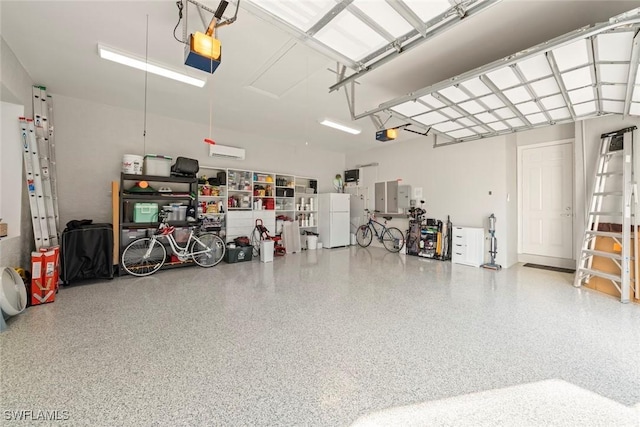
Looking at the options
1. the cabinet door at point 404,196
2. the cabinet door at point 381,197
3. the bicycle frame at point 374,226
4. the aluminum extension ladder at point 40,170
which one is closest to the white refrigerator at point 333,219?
the bicycle frame at point 374,226

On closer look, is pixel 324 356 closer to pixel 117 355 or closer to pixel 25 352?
pixel 117 355

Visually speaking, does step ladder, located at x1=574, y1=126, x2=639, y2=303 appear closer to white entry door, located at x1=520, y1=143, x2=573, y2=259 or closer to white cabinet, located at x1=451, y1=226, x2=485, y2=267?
white entry door, located at x1=520, y1=143, x2=573, y2=259

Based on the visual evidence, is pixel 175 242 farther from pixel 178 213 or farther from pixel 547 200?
pixel 547 200

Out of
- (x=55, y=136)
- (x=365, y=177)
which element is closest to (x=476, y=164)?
(x=365, y=177)

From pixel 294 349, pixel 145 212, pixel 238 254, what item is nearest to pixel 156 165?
pixel 145 212

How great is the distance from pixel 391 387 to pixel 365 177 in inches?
274

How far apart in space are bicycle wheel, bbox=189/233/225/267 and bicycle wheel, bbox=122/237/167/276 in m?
0.56

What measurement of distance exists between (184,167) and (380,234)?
549 centimetres

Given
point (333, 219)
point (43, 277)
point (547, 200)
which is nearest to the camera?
point (43, 277)

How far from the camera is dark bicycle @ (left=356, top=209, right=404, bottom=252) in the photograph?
714cm

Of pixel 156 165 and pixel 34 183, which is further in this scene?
pixel 156 165

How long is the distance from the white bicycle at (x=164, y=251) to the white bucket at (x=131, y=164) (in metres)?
0.93

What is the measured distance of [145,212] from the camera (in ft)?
15.3

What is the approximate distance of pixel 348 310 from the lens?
305 cm
